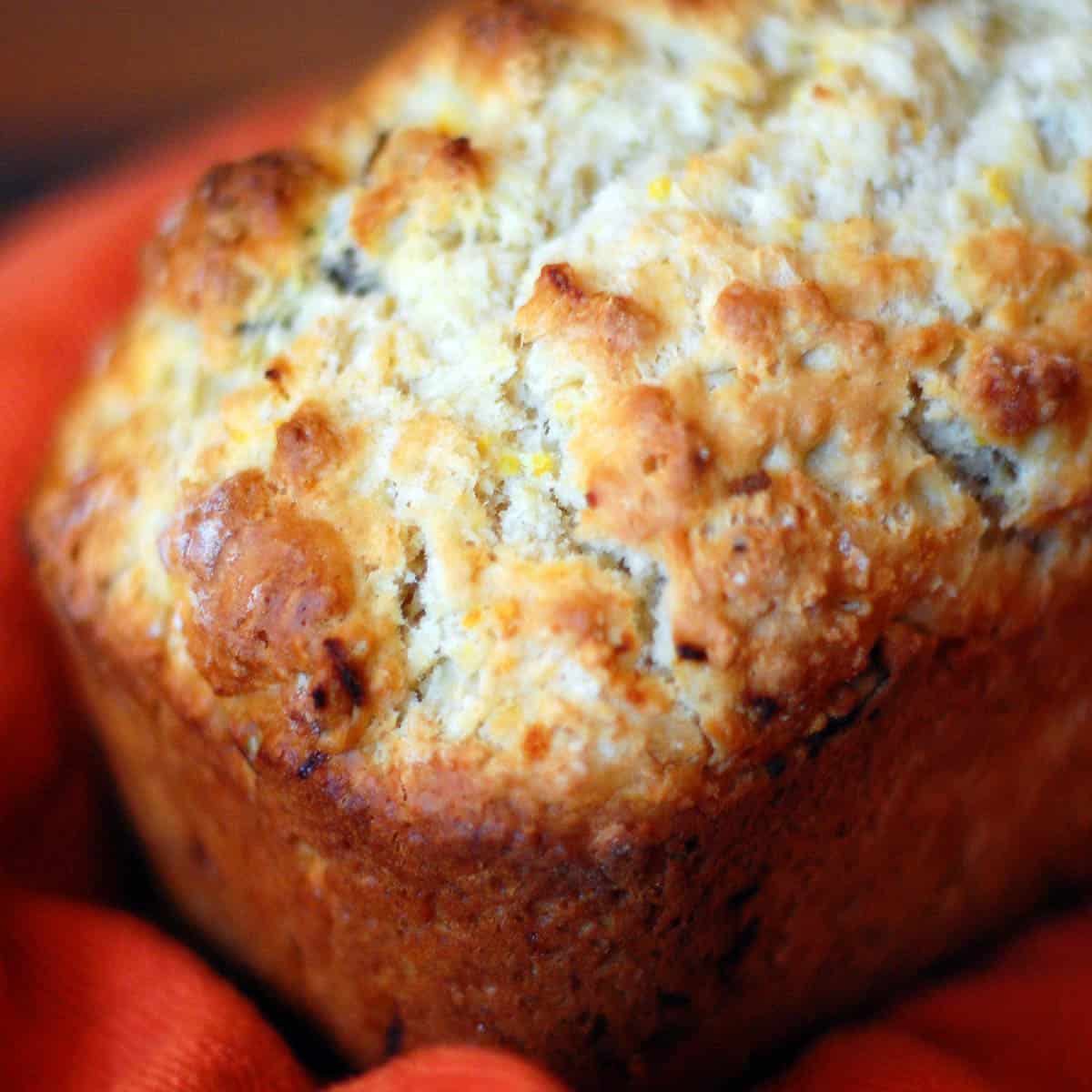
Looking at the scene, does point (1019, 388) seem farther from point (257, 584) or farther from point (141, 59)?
point (141, 59)

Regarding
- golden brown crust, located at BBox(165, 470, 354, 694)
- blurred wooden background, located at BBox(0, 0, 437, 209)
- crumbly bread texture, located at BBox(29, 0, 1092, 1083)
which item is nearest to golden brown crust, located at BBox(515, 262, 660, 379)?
crumbly bread texture, located at BBox(29, 0, 1092, 1083)

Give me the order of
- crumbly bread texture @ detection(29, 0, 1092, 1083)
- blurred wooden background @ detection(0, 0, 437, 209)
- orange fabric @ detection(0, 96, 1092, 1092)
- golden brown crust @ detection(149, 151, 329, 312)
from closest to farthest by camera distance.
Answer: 1. crumbly bread texture @ detection(29, 0, 1092, 1083)
2. orange fabric @ detection(0, 96, 1092, 1092)
3. golden brown crust @ detection(149, 151, 329, 312)
4. blurred wooden background @ detection(0, 0, 437, 209)

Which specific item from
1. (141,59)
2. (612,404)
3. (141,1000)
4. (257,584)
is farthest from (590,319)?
(141,59)

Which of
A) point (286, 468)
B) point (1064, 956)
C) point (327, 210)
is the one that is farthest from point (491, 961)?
point (327, 210)

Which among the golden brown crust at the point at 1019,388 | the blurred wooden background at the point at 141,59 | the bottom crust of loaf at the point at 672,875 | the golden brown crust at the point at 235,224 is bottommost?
the bottom crust of loaf at the point at 672,875

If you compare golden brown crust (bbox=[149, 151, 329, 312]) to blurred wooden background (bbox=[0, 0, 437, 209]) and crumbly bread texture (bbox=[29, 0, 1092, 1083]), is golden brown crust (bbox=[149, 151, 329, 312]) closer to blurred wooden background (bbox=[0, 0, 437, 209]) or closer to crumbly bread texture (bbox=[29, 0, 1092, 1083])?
crumbly bread texture (bbox=[29, 0, 1092, 1083])

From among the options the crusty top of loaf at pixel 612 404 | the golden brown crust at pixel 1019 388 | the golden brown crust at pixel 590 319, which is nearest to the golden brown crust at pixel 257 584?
the crusty top of loaf at pixel 612 404

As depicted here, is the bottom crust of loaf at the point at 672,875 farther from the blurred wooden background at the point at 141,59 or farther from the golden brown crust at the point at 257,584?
the blurred wooden background at the point at 141,59
